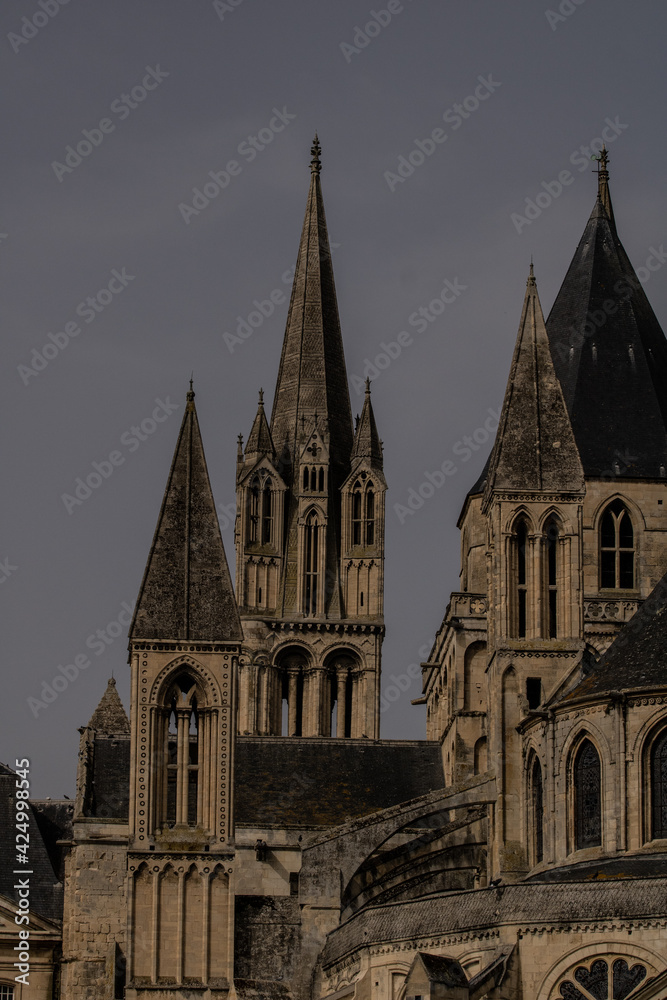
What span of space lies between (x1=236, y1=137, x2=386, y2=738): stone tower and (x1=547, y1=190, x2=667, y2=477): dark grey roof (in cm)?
1160

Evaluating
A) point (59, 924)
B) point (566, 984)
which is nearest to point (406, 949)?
point (566, 984)

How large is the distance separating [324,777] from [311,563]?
18.6 meters

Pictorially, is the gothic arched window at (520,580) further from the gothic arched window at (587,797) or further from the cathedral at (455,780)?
the gothic arched window at (587,797)

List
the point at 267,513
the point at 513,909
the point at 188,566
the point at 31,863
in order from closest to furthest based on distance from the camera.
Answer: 1. the point at 513,909
2. the point at 188,566
3. the point at 31,863
4. the point at 267,513

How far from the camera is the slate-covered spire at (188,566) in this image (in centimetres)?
5509

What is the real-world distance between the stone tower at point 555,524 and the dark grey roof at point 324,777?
1088mm

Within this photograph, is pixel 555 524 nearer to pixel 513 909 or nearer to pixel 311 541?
pixel 513 909

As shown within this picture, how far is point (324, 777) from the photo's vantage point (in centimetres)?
6781

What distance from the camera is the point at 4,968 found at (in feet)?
229

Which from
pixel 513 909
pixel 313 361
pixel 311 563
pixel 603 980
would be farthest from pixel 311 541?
pixel 603 980

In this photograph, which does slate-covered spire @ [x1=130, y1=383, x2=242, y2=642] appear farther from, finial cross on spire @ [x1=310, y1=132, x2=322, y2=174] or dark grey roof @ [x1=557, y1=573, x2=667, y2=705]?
finial cross on spire @ [x1=310, y1=132, x2=322, y2=174]

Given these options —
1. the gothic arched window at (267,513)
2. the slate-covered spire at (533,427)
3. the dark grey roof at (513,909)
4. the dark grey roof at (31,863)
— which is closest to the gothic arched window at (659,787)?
the dark grey roof at (513,909)

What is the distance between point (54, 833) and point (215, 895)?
72.1 feet

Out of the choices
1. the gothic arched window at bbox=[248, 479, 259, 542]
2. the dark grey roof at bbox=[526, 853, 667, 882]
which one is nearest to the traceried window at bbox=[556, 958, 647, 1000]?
the dark grey roof at bbox=[526, 853, 667, 882]
